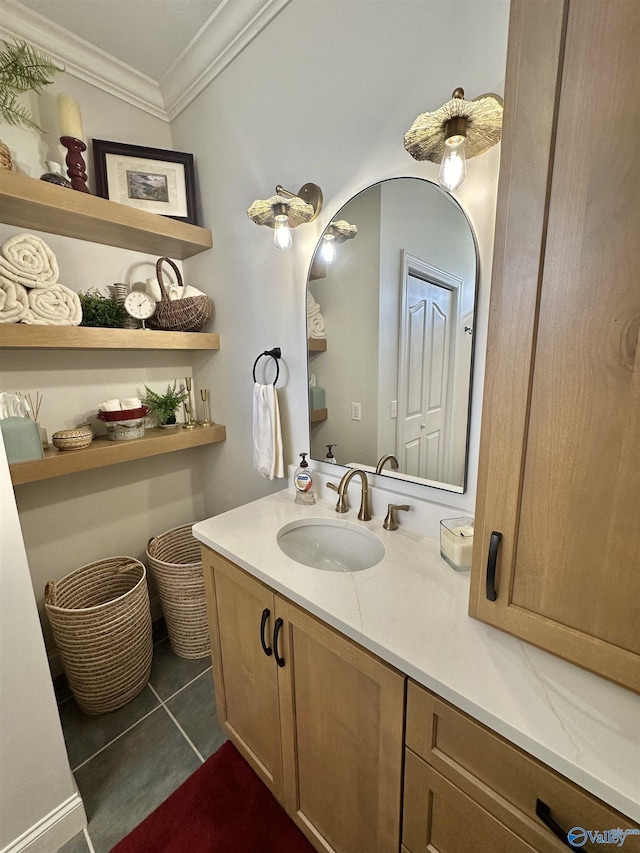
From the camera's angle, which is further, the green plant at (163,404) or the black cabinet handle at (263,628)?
the green plant at (163,404)

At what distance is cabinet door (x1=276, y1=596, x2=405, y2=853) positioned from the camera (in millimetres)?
726

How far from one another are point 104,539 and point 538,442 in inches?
76.1

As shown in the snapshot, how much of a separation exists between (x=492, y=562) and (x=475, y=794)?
0.39m

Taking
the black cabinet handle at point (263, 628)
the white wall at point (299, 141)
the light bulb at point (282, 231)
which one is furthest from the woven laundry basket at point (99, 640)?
the light bulb at point (282, 231)

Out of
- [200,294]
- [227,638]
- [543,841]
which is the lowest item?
[227,638]

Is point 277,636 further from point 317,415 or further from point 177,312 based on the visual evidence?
point 177,312

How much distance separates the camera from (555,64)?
524mm

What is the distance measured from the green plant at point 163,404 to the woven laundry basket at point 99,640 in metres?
0.76

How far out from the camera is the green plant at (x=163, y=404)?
1762 millimetres

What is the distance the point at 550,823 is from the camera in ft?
1.68

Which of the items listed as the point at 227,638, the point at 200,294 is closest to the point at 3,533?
the point at 227,638

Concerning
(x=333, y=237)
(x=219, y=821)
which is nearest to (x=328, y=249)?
(x=333, y=237)

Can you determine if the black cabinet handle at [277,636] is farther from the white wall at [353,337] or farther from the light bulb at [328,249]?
the light bulb at [328,249]

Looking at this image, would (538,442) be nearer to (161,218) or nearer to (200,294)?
(200,294)
